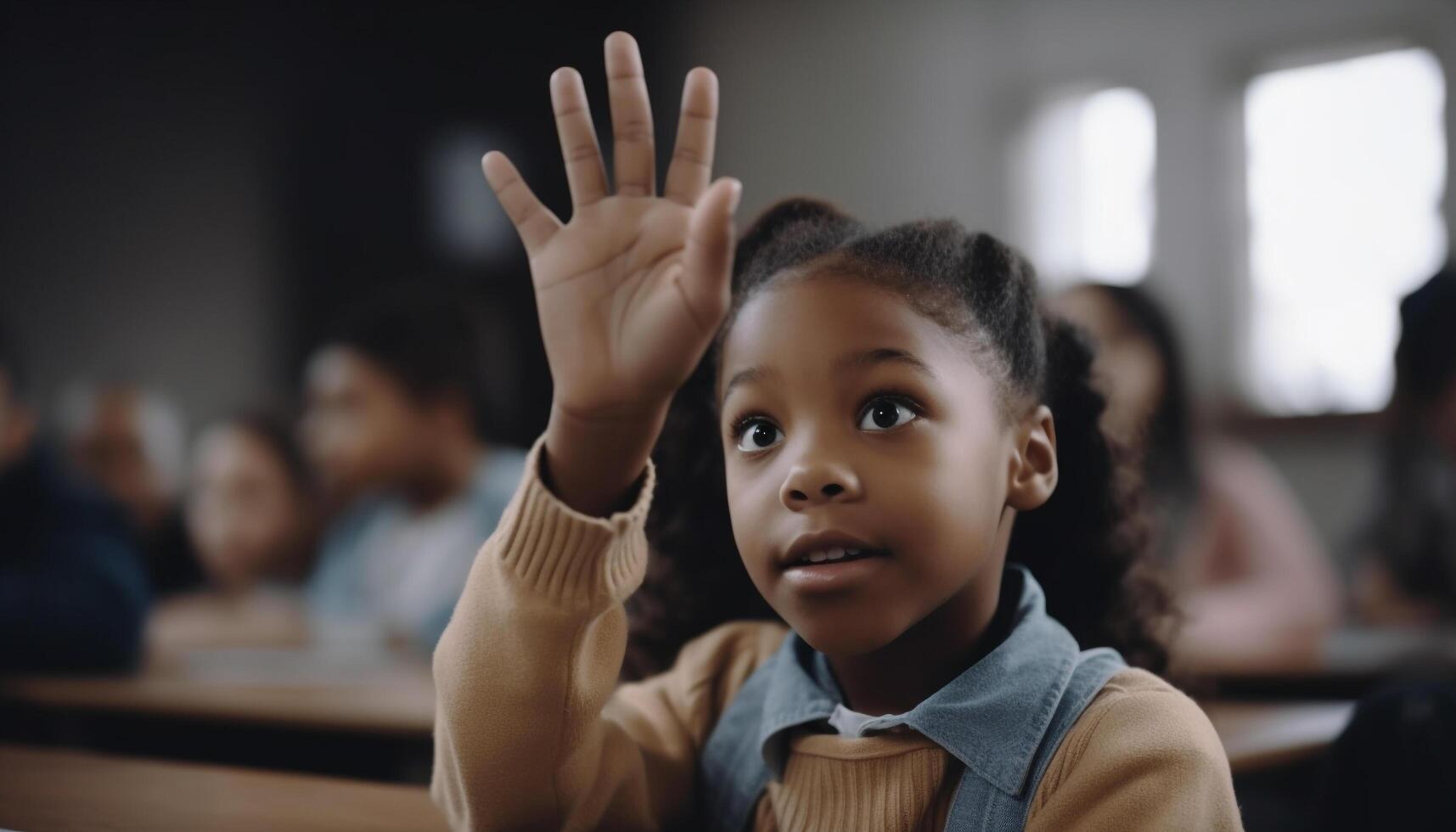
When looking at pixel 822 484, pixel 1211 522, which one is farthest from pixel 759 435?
pixel 1211 522

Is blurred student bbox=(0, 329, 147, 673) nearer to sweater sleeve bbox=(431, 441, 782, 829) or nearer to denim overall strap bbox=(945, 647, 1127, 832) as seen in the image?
sweater sleeve bbox=(431, 441, 782, 829)

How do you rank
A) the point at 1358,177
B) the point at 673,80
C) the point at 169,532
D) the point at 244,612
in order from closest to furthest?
1. the point at 244,612
2. the point at 169,532
3. the point at 1358,177
4. the point at 673,80

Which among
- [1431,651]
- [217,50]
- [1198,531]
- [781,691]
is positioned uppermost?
[217,50]

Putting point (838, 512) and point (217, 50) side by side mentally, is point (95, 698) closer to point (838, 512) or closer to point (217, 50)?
point (838, 512)

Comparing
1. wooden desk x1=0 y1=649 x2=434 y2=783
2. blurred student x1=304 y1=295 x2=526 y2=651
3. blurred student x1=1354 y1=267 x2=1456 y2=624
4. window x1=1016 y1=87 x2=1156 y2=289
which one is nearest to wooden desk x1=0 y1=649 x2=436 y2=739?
wooden desk x1=0 y1=649 x2=434 y2=783

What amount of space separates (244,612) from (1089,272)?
138 inches

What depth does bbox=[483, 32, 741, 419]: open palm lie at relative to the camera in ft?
2.21

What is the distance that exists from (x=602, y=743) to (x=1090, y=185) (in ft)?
15.7

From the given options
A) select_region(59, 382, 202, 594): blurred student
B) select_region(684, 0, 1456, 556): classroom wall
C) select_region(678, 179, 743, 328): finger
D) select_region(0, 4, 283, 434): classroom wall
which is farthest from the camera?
select_region(684, 0, 1456, 556): classroom wall

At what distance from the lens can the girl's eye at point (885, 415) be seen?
73 centimetres

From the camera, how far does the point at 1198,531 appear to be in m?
2.56

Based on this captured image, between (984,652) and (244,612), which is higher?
(984,652)

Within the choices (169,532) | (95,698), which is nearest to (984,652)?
(95,698)

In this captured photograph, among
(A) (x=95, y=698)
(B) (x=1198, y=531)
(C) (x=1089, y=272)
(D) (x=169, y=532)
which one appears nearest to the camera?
(A) (x=95, y=698)
